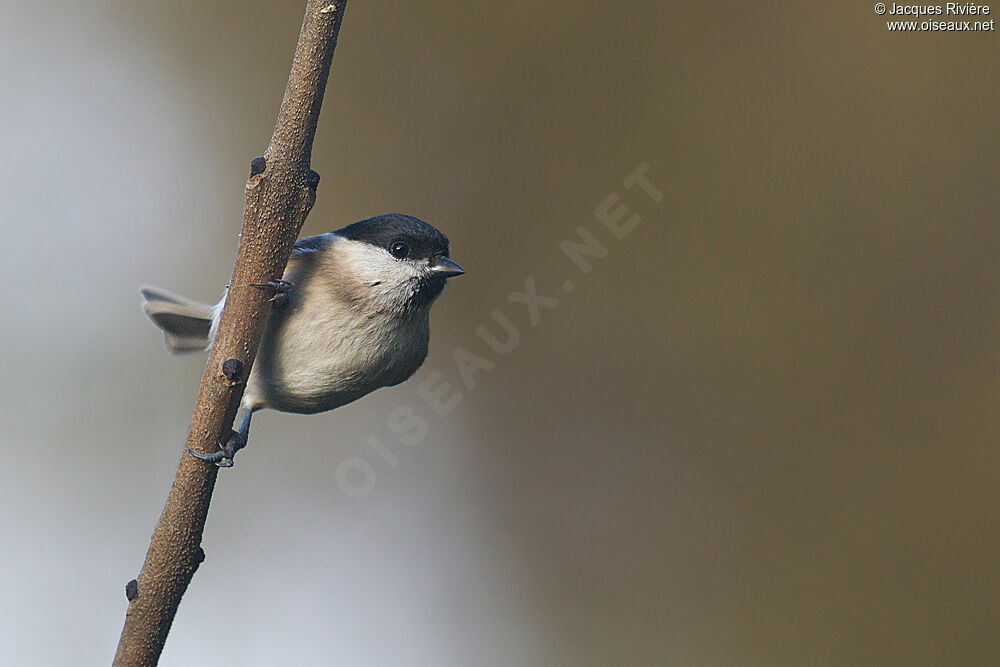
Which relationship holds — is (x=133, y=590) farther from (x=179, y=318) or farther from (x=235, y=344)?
(x=179, y=318)

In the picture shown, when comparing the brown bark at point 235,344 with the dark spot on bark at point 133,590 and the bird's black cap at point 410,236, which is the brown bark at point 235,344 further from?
the bird's black cap at point 410,236

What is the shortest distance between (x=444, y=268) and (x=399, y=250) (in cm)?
11

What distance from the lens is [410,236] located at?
1800 mm

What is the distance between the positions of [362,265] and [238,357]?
510 mm

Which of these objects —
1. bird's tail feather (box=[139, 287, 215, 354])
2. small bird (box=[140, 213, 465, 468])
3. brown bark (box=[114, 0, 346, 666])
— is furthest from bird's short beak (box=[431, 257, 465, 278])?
bird's tail feather (box=[139, 287, 215, 354])

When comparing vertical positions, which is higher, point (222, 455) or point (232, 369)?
point (232, 369)

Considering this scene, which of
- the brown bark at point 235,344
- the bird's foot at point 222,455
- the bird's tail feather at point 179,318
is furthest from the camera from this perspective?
the bird's tail feather at point 179,318

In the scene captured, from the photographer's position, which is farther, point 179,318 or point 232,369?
point 179,318

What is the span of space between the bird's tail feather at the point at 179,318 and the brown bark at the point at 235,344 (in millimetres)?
911

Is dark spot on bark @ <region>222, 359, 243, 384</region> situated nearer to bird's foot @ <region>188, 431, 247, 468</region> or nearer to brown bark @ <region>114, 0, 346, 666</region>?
brown bark @ <region>114, 0, 346, 666</region>

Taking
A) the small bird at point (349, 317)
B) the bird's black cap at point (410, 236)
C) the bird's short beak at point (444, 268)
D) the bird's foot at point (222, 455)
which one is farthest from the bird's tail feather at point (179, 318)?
the bird's foot at point (222, 455)

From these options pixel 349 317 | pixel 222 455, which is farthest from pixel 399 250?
pixel 222 455

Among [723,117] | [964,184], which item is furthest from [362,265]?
[964,184]

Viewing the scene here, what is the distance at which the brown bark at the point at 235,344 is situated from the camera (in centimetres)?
122
